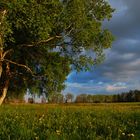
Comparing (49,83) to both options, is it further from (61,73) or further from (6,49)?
(6,49)

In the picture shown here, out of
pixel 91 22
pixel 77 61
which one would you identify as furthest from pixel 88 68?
pixel 91 22

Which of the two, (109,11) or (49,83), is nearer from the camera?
(109,11)

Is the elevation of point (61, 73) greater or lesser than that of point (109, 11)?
lesser

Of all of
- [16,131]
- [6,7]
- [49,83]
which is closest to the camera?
[16,131]

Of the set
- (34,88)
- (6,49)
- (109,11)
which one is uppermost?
(109,11)

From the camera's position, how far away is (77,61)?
44.8 m

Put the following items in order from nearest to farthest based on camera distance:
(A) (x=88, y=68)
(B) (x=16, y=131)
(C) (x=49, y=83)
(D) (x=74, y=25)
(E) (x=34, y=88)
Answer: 1. (B) (x=16, y=131)
2. (D) (x=74, y=25)
3. (A) (x=88, y=68)
4. (C) (x=49, y=83)
5. (E) (x=34, y=88)

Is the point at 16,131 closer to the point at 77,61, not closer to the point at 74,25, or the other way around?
the point at 74,25

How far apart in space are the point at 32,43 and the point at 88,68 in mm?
6694

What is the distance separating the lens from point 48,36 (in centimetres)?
3925

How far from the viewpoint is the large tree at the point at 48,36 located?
117 feet

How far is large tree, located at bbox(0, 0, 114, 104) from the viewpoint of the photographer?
35.8 metres

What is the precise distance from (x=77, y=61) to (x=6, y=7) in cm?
1271

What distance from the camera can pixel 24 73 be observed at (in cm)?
4988
